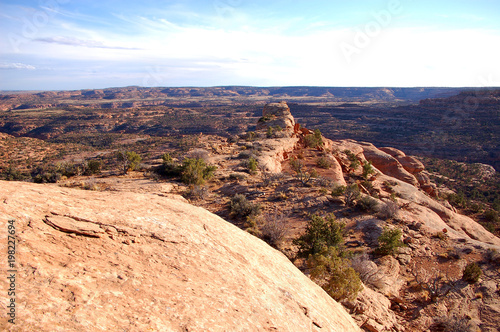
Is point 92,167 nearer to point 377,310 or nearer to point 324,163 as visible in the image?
point 324,163

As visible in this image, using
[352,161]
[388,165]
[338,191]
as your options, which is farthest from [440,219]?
[388,165]

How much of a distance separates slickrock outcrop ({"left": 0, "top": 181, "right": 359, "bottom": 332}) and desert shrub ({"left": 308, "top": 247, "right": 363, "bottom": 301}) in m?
0.77

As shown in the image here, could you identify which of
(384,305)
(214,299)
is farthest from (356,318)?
(214,299)

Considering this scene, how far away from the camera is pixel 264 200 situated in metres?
13.2

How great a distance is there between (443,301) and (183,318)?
27.0 ft

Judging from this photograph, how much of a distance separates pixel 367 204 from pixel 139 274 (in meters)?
11.4

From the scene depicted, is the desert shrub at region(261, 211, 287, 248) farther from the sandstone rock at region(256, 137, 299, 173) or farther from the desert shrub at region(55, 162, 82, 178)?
the desert shrub at region(55, 162, 82, 178)

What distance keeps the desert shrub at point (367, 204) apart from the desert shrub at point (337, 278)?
5868mm

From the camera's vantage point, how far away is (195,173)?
49.4ft

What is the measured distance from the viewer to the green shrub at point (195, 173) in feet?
49.3

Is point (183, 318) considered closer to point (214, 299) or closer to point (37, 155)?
point (214, 299)

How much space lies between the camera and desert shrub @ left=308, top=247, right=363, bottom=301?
21.0 ft

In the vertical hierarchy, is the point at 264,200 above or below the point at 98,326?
below

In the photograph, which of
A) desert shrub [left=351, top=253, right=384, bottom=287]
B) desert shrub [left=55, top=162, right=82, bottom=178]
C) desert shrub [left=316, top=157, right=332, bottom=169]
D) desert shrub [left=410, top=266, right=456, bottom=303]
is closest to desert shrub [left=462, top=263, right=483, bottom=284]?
desert shrub [left=410, top=266, right=456, bottom=303]
